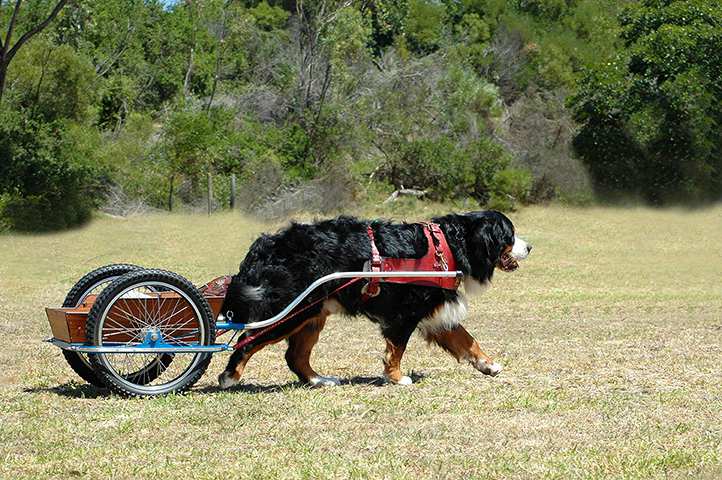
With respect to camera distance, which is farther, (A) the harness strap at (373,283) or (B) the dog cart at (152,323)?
(A) the harness strap at (373,283)

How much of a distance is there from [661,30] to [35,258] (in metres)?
20.0

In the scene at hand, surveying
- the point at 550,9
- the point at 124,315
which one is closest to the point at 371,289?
the point at 124,315

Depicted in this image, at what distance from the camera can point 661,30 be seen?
3234 centimetres

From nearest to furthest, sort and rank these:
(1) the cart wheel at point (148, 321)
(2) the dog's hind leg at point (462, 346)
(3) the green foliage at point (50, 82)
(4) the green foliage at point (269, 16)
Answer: (1) the cart wheel at point (148, 321) → (2) the dog's hind leg at point (462, 346) → (3) the green foliage at point (50, 82) → (4) the green foliage at point (269, 16)

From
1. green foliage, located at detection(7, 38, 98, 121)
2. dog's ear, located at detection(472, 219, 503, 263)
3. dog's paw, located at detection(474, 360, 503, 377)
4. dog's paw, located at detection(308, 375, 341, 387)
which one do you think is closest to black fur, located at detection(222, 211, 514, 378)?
dog's ear, located at detection(472, 219, 503, 263)

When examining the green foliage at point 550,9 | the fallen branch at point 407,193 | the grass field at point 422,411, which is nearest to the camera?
the grass field at point 422,411

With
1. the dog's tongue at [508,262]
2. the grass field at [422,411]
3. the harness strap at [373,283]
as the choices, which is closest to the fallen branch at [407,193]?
the grass field at [422,411]

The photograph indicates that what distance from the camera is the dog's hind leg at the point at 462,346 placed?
916 cm

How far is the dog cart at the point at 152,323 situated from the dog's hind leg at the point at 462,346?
665mm

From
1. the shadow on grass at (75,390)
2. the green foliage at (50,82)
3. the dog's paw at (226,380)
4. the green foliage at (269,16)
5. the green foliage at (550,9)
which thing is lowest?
the shadow on grass at (75,390)

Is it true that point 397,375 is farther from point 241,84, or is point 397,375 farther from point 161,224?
point 241,84

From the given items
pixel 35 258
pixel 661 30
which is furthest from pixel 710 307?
pixel 661 30

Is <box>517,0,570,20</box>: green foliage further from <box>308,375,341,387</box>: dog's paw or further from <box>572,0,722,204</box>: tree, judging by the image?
<box>308,375,341,387</box>: dog's paw

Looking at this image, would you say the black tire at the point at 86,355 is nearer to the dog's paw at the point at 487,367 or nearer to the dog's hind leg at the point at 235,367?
the dog's hind leg at the point at 235,367
